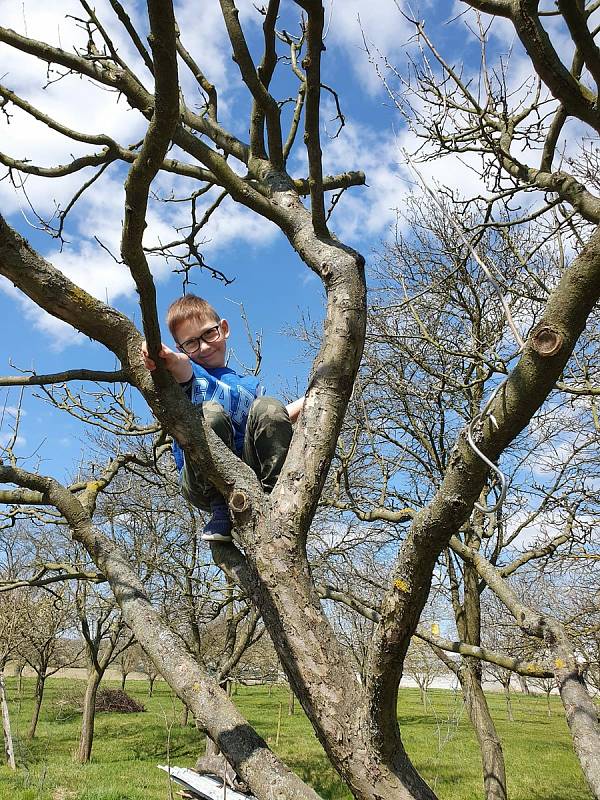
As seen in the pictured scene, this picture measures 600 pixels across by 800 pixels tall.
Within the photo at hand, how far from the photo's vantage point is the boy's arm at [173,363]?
1.64m

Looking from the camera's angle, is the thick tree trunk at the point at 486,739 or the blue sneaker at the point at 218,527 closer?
the blue sneaker at the point at 218,527

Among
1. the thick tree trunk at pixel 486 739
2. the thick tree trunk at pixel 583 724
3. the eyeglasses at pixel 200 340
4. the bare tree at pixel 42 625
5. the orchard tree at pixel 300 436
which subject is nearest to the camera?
the orchard tree at pixel 300 436

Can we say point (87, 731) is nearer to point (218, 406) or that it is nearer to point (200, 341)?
point (200, 341)

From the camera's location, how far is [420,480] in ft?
29.2

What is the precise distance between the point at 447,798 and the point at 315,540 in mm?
5660

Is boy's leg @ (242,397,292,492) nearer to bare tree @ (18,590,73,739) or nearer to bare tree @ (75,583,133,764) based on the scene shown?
bare tree @ (75,583,133,764)

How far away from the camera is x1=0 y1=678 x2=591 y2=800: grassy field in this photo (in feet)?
33.2

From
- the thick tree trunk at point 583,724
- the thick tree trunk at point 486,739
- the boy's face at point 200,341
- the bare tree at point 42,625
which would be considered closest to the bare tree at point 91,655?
the bare tree at point 42,625

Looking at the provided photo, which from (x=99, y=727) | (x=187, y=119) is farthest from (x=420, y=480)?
(x=99, y=727)

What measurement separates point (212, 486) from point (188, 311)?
0.77m

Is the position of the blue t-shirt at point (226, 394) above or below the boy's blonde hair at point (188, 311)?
below

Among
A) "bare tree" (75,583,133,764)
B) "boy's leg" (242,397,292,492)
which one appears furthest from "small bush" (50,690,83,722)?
"boy's leg" (242,397,292,492)

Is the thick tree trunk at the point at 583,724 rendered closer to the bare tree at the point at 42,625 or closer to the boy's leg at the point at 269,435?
the boy's leg at the point at 269,435

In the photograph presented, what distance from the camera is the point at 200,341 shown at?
2.31 meters
